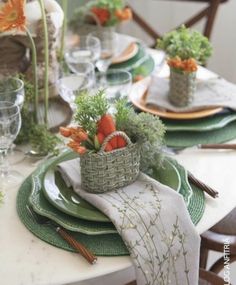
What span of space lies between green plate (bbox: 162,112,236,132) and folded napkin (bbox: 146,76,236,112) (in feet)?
0.11

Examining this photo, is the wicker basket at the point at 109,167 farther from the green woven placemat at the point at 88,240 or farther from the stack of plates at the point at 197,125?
the stack of plates at the point at 197,125

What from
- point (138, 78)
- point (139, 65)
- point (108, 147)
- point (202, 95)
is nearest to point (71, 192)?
point (108, 147)

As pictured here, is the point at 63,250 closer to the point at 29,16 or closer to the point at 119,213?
the point at 119,213

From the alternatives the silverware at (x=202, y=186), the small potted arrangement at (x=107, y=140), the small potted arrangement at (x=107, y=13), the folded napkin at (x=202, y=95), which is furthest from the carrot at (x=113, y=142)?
the small potted arrangement at (x=107, y=13)

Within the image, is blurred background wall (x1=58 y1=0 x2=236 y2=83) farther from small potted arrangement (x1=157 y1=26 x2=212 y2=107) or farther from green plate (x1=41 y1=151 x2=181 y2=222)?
green plate (x1=41 y1=151 x2=181 y2=222)

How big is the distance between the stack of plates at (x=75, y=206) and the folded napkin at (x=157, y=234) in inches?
1.0

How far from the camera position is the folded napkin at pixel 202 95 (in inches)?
57.1

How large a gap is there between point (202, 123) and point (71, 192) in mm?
481

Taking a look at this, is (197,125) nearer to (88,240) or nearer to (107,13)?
(88,240)

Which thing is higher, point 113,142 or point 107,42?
point 113,142

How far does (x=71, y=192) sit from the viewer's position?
3.67 ft

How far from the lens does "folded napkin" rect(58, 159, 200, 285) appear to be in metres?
0.96

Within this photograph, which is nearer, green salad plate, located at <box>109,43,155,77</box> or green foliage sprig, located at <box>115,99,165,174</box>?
green foliage sprig, located at <box>115,99,165,174</box>

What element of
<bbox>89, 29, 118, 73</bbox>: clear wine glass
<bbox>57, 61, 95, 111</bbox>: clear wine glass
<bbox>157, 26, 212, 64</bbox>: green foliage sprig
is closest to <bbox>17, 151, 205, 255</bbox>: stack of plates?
<bbox>57, 61, 95, 111</bbox>: clear wine glass
